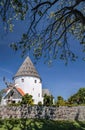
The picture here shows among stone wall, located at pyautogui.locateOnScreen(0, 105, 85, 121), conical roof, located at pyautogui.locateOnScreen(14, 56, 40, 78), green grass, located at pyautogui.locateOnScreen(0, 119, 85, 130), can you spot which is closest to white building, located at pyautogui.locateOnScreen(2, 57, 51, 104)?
conical roof, located at pyautogui.locateOnScreen(14, 56, 40, 78)

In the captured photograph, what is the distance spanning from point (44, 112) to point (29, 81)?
1878 inches

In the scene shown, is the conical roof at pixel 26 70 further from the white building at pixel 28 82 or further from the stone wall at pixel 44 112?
the stone wall at pixel 44 112

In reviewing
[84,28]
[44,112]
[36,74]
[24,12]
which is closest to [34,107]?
[44,112]

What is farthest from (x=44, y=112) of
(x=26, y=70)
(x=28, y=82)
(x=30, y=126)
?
(x=26, y=70)

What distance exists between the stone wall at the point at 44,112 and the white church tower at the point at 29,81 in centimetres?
4466

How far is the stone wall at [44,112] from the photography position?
33856 mm

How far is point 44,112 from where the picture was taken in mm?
36344

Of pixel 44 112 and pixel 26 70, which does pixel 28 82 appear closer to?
pixel 26 70

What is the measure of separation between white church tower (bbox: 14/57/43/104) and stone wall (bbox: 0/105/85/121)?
44659 mm

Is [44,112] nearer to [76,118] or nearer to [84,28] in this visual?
[76,118]

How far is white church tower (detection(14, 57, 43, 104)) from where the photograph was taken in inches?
3270

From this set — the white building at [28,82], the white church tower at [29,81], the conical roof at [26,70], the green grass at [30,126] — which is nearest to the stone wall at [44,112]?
the green grass at [30,126]

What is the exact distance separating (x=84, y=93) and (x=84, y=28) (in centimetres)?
5889

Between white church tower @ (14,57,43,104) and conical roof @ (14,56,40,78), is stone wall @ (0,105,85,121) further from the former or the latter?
conical roof @ (14,56,40,78)
